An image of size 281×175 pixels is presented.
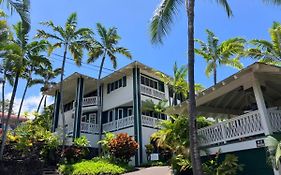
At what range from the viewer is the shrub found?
75.2 ft

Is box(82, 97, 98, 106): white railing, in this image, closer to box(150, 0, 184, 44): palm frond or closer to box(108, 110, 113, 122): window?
box(108, 110, 113, 122): window

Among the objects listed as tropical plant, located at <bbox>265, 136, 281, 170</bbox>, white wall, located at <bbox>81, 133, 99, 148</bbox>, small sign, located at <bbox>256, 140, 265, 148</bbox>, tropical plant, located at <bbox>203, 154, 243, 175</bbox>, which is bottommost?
tropical plant, located at <bbox>203, 154, 243, 175</bbox>

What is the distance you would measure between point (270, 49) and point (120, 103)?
46.9 ft

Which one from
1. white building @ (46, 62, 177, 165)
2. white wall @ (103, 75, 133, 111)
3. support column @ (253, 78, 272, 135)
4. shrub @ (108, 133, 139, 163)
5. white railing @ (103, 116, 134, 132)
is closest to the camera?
support column @ (253, 78, 272, 135)

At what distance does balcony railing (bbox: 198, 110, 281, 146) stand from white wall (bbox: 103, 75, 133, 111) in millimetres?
14045

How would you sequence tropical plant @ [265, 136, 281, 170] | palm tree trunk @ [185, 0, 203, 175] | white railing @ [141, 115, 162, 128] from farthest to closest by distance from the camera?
white railing @ [141, 115, 162, 128]
palm tree trunk @ [185, 0, 203, 175]
tropical plant @ [265, 136, 281, 170]

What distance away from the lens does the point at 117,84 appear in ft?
103

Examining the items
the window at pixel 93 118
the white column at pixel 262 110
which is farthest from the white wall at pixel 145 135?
the white column at pixel 262 110

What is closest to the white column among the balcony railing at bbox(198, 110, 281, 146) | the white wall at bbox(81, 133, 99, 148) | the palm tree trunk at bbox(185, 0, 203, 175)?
the balcony railing at bbox(198, 110, 281, 146)

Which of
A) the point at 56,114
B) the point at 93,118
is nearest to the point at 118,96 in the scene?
the point at 93,118

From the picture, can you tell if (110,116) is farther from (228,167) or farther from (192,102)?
(192,102)

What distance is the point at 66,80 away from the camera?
32156 millimetres

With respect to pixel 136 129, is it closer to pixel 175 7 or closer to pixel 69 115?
pixel 69 115

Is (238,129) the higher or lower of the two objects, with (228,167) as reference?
higher
